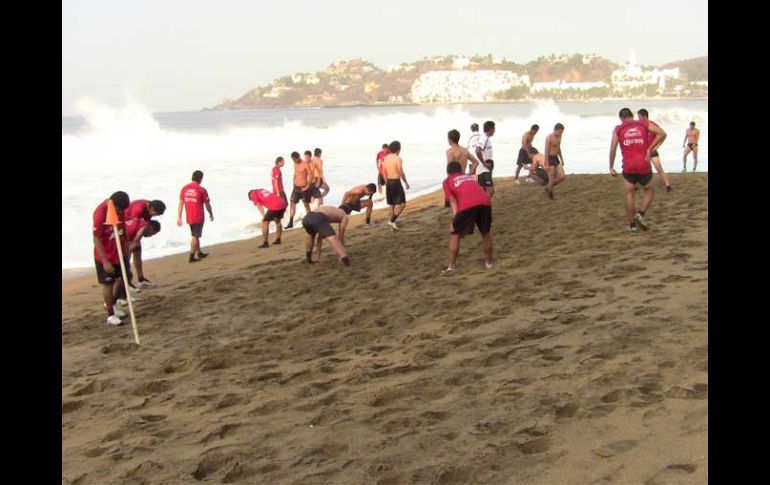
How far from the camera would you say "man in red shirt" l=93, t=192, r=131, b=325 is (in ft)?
22.2

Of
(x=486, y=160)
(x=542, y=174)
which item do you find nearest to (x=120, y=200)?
(x=486, y=160)

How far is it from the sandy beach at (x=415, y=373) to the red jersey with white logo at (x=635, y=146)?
0.81 meters

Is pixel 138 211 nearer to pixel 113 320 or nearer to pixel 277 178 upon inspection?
pixel 113 320

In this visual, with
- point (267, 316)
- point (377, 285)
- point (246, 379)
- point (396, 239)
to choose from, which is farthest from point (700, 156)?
point (246, 379)

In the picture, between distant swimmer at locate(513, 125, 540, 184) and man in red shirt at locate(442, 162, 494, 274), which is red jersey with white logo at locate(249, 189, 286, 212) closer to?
man in red shirt at locate(442, 162, 494, 274)

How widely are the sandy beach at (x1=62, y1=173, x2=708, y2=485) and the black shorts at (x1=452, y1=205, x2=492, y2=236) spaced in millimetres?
479

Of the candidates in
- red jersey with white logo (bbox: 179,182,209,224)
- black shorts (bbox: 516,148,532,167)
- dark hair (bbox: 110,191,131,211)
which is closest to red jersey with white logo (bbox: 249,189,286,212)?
red jersey with white logo (bbox: 179,182,209,224)

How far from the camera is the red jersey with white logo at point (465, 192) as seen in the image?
7.67m

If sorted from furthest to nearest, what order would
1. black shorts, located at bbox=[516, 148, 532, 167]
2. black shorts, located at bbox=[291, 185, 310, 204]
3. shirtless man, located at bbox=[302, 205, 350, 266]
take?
1. black shorts, located at bbox=[516, 148, 532, 167]
2. black shorts, located at bbox=[291, 185, 310, 204]
3. shirtless man, located at bbox=[302, 205, 350, 266]

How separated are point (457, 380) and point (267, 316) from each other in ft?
10.1

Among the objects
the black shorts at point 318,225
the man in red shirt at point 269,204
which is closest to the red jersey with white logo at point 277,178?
the man in red shirt at point 269,204
